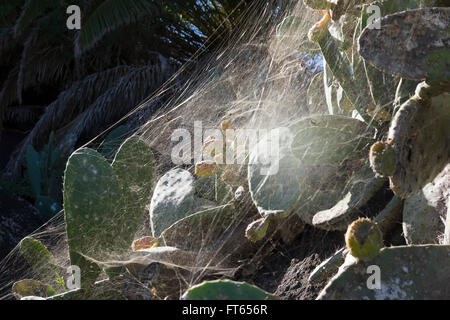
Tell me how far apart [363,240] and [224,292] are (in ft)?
1.21

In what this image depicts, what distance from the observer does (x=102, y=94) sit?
8469mm

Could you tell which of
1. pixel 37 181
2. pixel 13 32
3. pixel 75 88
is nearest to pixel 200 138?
pixel 37 181

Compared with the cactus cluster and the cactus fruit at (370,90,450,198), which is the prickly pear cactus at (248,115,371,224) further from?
the cactus fruit at (370,90,450,198)

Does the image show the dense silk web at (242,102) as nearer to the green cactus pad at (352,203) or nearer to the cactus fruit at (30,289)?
the cactus fruit at (30,289)

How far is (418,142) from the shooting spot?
174 centimetres

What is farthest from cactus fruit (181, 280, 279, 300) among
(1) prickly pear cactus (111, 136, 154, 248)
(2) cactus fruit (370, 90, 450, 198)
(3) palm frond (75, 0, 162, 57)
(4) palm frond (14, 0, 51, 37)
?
(4) palm frond (14, 0, 51, 37)

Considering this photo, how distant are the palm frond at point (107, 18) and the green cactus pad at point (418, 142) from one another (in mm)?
6581

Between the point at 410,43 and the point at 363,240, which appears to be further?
the point at 410,43

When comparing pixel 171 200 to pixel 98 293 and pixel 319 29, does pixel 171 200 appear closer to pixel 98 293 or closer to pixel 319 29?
pixel 98 293

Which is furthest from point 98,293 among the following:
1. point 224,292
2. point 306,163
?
point 306,163

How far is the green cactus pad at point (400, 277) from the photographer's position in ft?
4.92

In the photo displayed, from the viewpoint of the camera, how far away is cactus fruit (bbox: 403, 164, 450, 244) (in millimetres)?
1992

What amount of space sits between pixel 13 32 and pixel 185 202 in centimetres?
738

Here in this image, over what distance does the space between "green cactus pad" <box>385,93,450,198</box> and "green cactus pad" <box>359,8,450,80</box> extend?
0.33ft
